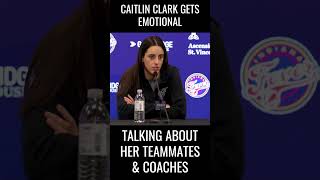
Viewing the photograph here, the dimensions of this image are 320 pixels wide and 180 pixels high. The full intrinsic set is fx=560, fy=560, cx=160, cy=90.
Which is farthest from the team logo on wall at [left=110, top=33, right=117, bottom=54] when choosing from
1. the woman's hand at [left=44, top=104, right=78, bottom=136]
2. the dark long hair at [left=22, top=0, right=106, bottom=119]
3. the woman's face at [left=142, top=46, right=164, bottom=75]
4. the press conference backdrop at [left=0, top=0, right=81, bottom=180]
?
the press conference backdrop at [left=0, top=0, right=81, bottom=180]

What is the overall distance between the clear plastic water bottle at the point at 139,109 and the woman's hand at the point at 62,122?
479 mm

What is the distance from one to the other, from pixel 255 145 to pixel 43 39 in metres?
1.10

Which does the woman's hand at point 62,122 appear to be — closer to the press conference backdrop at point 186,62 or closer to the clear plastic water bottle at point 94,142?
the press conference backdrop at point 186,62

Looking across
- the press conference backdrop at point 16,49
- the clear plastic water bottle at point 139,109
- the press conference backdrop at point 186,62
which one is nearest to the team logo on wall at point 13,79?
the press conference backdrop at point 16,49

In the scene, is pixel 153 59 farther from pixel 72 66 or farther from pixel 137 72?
pixel 72 66

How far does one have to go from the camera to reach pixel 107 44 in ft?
6.88

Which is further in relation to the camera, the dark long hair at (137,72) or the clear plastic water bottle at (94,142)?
the dark long hair at (137,72)

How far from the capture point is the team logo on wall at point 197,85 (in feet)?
6.25

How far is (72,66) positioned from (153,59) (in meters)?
0.54

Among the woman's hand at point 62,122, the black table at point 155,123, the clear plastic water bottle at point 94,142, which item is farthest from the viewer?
the woman's hand at point 62,122

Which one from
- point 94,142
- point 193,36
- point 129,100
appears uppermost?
point 193,36

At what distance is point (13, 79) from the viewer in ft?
8.52

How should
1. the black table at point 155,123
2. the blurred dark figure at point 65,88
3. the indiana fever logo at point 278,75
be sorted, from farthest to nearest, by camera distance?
1. the indiana fever logo at point 278,75
2. the blurred dark figure at point 65,88
3. the black table at point 155,123

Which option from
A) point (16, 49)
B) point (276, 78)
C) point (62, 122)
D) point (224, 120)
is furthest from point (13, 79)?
point (276, 78)
